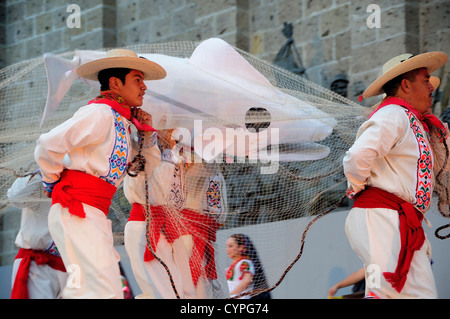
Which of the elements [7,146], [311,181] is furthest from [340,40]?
[7,146]

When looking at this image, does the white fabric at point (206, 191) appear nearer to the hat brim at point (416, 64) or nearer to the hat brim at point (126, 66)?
the hat brim at point (126, 66)

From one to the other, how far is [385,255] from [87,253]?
4.91 feet

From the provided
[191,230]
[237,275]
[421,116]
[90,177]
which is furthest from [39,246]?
[421,116]

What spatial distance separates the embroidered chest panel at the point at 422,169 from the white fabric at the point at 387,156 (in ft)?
0.07

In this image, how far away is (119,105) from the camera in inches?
177

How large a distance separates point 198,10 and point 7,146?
4.25 metres

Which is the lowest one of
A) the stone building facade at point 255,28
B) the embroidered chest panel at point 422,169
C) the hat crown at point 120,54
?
the embroidered chest panel at point 422,169

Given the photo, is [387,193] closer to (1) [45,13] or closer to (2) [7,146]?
(2) [7,146]

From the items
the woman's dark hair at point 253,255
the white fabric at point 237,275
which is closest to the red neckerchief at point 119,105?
the woman's dark hair at point 253,255

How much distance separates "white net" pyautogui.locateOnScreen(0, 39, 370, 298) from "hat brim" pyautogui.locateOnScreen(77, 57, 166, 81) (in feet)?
0.77

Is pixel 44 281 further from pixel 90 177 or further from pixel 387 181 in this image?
pixel 387 181

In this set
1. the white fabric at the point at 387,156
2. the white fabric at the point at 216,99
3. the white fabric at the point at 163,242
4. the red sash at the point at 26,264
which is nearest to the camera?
the white fabric at the point at 387,156

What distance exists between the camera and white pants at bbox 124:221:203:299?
16.9 feet

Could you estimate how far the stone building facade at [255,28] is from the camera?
736 cm
